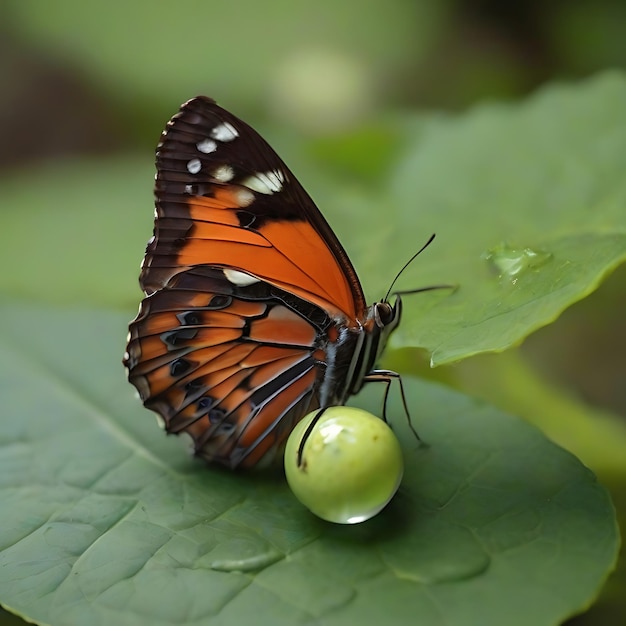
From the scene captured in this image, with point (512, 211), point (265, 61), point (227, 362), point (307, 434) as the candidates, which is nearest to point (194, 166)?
point (227, 362)

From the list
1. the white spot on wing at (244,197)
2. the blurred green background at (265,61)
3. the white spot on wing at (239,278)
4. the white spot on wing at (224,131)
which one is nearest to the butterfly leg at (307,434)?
the white spot on wing at (239,278)

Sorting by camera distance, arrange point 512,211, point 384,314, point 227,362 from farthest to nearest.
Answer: point 512,211 < point 227,362 < point 384,314

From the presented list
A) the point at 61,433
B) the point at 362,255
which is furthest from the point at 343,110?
the point at 61,433

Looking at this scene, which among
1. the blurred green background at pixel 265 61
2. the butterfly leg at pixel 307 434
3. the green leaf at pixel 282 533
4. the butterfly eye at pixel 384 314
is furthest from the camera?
the blurred green background at pixel 265 61

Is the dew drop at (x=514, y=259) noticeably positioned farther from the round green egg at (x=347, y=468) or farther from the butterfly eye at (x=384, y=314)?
the round green egg at (x=347, y=468)

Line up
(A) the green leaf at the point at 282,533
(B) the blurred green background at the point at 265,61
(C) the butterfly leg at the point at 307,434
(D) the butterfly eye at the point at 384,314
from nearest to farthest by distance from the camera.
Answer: (A) the green leaf at the point at 282,533 → (C) the butterfly leg at the point at 307,434 → (D) the butterfly eye at the point at 384,314 → (B) the blurred green background at the point at 265,61

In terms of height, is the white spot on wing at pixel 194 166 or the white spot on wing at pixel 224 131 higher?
the white spot on wing at pixel 224 131

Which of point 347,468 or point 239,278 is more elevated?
point 239,278

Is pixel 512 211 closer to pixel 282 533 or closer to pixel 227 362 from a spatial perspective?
pixel 227 362
